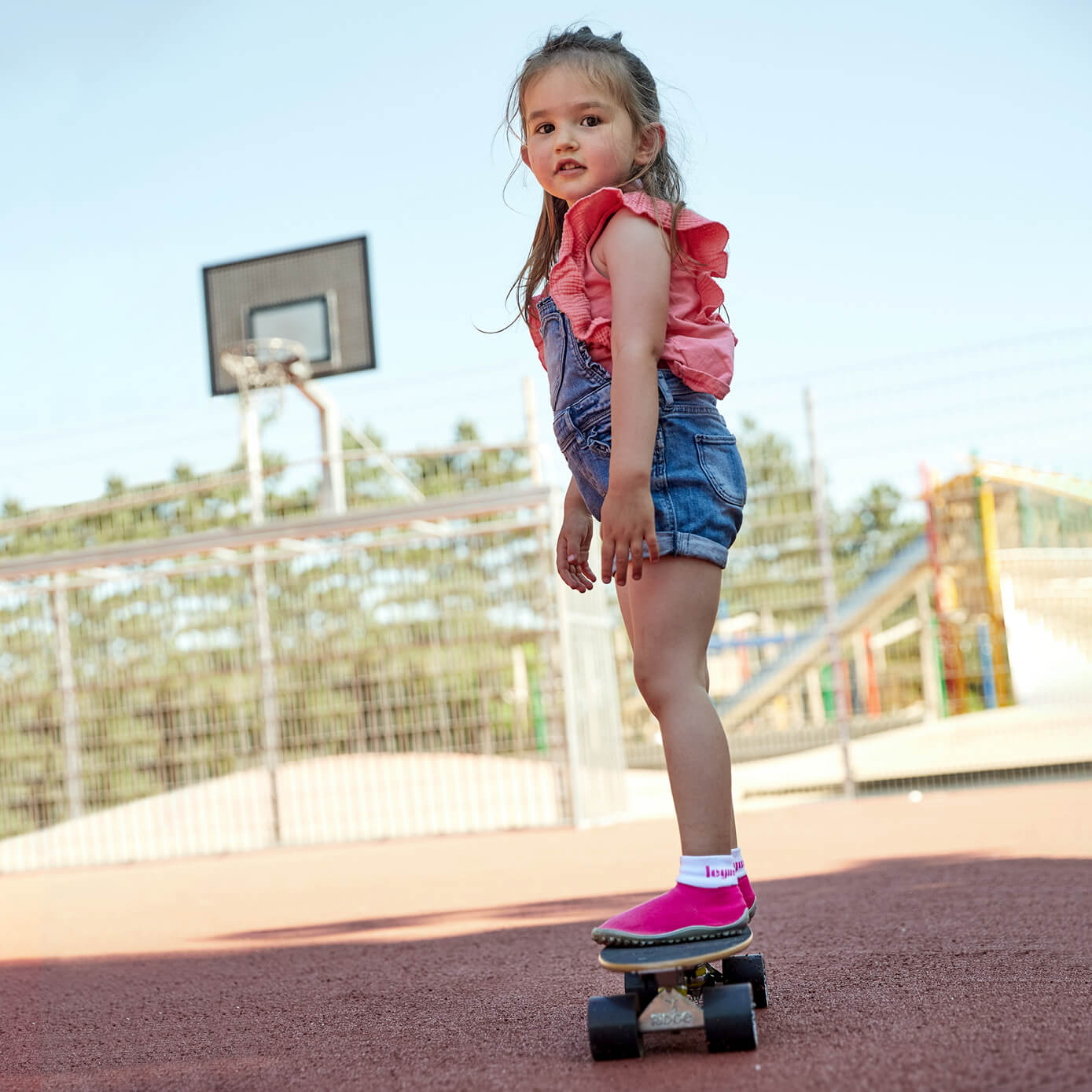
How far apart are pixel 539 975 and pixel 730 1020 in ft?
3.03

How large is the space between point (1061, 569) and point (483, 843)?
4.03 meters

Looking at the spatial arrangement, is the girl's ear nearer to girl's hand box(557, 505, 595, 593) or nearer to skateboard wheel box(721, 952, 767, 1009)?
girl's hand box(557, 505, 595, 593)

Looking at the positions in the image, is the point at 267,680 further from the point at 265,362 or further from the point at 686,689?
the point at 686,689

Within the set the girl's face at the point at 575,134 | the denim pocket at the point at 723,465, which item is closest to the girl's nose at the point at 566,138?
the girl's face at the point at 575,134

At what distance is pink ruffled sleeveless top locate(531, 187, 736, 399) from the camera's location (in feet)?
6.03

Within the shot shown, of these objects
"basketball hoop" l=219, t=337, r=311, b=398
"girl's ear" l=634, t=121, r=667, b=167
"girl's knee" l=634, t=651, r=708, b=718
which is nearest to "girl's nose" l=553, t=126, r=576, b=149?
"girl's ear" l=634, t=121, r=667, b=167

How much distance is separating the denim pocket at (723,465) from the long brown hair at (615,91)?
0.29 m

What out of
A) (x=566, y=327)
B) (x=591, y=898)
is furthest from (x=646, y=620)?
(x=591, y=898)

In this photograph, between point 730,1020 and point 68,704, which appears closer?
point 730,1020

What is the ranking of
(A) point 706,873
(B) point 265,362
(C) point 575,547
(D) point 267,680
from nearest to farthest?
1. (A) point 706,873
2. (C) point 575,547
3. (D) point 267,680
4. (B) point 265,362

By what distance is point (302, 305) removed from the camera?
34.0ft

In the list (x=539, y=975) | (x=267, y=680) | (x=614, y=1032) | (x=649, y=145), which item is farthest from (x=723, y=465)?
(x=267, y=680)

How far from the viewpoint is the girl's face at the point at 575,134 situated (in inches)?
75.0

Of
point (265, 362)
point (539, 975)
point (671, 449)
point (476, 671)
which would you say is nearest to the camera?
point (671, 449)
